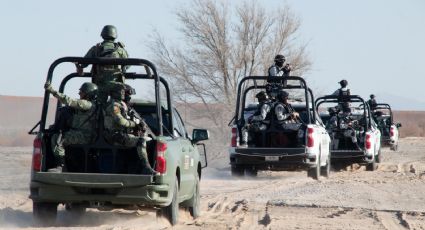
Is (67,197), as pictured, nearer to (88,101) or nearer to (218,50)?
(88,101)

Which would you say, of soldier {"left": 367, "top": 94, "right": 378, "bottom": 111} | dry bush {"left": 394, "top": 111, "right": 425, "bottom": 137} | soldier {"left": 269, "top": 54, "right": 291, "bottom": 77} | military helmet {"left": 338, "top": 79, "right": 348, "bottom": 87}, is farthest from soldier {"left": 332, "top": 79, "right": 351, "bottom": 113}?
dry bush {"left": 394, "top": 111, "right": 425, "bottom": 137}

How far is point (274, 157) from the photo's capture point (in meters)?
20.0

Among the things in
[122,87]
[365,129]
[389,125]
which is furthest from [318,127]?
[389,125]

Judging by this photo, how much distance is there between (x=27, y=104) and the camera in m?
67.2

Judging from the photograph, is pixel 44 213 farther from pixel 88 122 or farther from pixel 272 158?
pixel 272 158

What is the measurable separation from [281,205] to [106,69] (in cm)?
370

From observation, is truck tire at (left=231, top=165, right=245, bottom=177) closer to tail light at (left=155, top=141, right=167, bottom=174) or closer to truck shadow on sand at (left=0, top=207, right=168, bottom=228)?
truck shadow on sand at (left=0, top=207, right=168, bottom=228)

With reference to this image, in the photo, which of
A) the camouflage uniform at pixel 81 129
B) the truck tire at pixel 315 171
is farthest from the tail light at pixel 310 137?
the camouflage uniform at pixel 81 129

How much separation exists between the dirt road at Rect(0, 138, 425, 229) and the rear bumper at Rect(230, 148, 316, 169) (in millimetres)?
392

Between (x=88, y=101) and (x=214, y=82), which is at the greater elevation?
(x=214, y=82)

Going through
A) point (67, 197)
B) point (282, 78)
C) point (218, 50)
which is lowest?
point (67, 197)

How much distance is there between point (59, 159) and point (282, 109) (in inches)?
367

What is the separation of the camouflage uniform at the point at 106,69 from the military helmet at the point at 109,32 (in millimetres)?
69

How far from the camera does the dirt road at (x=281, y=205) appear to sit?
1196 cm
